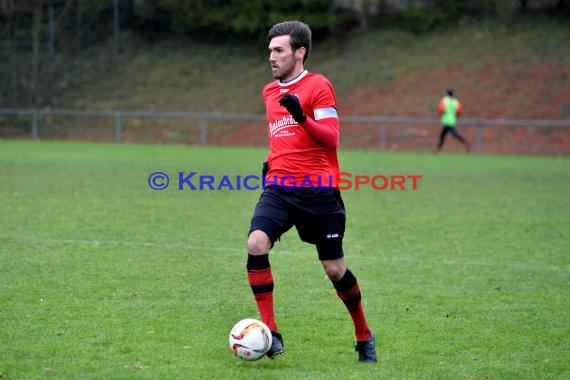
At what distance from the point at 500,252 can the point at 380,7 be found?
3167 centimetres

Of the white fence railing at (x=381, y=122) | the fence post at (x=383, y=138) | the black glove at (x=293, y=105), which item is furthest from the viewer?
the fence post at (x=383, y=138)

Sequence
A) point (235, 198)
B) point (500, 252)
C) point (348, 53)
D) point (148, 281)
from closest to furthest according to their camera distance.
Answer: point (148, 281), point (500, 252), point (235, 198), point (348, 53)

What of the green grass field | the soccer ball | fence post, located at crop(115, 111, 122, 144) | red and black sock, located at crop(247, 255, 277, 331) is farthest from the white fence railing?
the soccer ball

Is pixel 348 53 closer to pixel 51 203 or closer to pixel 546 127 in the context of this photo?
pixel 546 127

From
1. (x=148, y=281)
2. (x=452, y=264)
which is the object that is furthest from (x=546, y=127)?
(x=148, y=281)

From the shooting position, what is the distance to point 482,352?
6.19 meters

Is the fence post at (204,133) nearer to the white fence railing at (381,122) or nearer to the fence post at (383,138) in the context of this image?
the white fence railing at (381,122)

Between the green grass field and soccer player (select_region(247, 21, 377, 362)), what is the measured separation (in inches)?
16.7

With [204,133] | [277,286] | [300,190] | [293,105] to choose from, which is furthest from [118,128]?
[293,105]

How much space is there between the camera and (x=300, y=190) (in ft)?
19.6

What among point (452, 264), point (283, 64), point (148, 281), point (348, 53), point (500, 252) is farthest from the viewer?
point (348, 53)

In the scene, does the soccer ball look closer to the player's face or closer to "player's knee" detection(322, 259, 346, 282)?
"player's knee" detection(322, 259, 346, 282)

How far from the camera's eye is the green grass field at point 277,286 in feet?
19.1

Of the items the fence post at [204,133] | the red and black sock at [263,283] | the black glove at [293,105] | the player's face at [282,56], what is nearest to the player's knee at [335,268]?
the red and black sock at [263,283]
